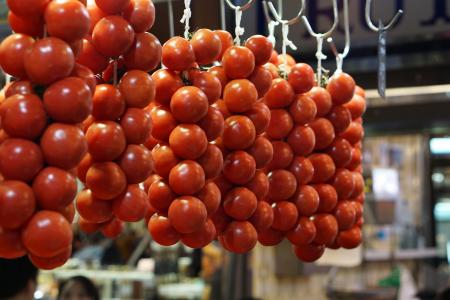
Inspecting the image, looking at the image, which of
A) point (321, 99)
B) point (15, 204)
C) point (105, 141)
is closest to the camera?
point (15, 204)

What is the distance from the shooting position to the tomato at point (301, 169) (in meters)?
1.49

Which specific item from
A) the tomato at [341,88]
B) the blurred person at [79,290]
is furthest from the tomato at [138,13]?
the blurred person at [79,290]

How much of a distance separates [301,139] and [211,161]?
337 mm

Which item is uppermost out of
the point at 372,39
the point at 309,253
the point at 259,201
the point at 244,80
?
the point at 372,39

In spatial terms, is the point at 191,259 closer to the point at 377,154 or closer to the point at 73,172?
the point at 377,154

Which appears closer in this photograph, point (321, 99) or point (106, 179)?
point (106, 179)

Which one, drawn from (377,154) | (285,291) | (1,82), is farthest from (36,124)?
(377,154)

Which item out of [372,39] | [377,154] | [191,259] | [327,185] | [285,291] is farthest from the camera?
[377,154]

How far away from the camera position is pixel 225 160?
1308 millimetres

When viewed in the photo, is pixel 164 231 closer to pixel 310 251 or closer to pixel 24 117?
pixel 24 117

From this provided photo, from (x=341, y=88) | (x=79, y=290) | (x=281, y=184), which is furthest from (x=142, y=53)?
(x=79, y=290)

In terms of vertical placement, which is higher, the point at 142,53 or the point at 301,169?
the point at 142,53

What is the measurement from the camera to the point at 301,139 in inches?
58.4

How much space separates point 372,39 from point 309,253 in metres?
0.89
